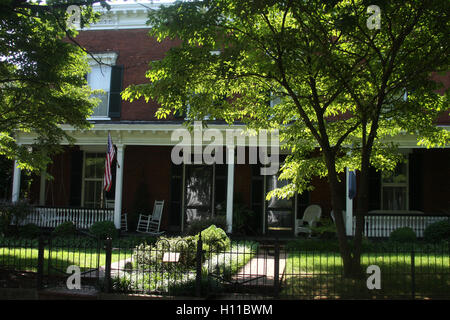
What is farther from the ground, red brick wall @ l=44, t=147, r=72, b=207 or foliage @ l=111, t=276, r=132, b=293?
red brick wall @ l=44, t=147, r=72, b=207

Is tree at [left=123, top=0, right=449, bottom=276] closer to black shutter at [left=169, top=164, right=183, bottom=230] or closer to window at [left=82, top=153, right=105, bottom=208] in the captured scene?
black shutter at [left=169, top=164, right=183, bottom=230]

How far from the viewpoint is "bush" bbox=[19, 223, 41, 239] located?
48.8ft

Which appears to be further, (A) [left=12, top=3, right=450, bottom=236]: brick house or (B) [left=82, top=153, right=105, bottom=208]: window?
(B) [left=82, top=153, right=105, bottom=208]: window

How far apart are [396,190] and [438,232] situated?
3061 millimetres

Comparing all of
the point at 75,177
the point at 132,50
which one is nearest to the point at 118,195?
the point at 75,177

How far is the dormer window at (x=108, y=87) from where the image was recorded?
16.9 m

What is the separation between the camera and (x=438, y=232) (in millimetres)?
13391

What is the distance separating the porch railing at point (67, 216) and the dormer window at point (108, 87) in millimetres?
3709

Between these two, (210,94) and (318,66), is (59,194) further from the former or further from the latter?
(318,66)

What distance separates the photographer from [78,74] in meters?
10.7

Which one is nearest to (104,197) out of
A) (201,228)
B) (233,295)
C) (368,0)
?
(201,228)

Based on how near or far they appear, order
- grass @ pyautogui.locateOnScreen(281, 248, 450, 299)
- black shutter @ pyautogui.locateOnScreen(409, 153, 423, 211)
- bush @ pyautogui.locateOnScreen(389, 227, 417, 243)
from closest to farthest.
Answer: grass @ pyautogui.locateOnScreen(281, 248, 450, 299) → bush @ pyautogui.locateOnScreen(389, 227, 417, 243) → black shutter @ pyautogui.locateOnScreen(409, 153, 423, 211)

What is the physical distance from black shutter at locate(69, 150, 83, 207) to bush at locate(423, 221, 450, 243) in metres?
13.2

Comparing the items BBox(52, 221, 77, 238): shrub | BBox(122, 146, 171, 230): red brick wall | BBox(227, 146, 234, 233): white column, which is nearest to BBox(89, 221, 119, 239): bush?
BBox(52, 221, 77, 238): shrub
